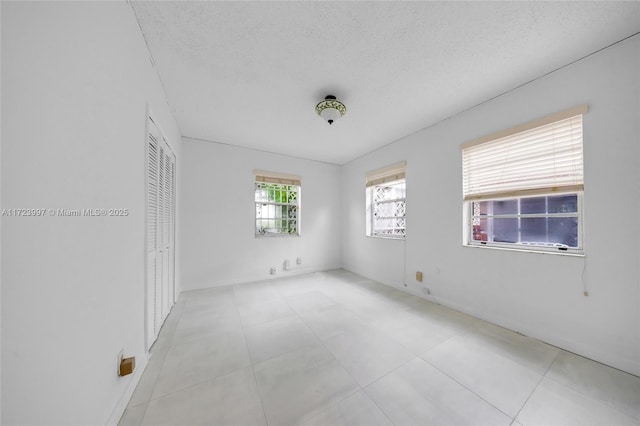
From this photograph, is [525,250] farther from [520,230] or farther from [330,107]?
[330,107]

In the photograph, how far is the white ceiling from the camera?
147 centimetres

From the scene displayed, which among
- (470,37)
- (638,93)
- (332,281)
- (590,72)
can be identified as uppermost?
(470,37)

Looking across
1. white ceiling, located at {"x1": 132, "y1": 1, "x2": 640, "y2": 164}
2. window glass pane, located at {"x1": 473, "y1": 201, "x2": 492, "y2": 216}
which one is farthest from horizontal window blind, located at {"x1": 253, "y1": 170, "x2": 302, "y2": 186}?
window glass pane, located at {"x1": 473, "y1": 201, "x2": 492, "y2": 216}

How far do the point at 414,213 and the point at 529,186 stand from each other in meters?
1.41

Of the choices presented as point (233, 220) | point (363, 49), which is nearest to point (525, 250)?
point (363, 49)

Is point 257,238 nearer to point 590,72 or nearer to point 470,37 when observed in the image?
point 470,37

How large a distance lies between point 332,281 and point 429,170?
2.63 metres

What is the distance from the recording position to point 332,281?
163 inches

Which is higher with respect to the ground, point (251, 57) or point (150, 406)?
point (251, 57)

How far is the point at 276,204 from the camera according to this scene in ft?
15.0

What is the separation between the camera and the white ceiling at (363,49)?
147 cm

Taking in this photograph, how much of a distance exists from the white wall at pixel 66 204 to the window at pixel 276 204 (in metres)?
2.88


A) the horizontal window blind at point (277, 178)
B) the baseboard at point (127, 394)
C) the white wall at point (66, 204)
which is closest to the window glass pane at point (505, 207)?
the horizontal window blind at point (277, 178)

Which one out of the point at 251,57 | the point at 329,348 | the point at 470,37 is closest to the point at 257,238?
the point at 329,348
